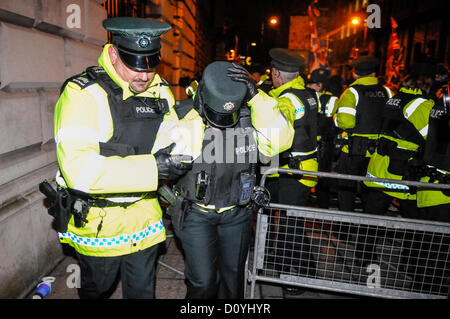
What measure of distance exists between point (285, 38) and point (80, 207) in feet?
141

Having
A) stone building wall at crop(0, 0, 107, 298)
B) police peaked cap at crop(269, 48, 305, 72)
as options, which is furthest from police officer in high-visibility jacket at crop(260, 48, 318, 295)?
stone building wall at crop(0, 0, 107, 298)

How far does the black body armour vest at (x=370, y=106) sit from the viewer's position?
4223 mm

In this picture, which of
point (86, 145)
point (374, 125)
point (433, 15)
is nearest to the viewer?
point (86, 145)

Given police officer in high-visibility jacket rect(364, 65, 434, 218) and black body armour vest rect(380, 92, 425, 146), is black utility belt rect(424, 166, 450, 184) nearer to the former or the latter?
police officer in high-visibility jacket rect(364, 65, 434, 218)

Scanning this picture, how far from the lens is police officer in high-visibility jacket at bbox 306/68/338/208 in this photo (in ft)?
18.3

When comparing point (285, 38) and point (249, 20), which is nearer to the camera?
point (249, 20)

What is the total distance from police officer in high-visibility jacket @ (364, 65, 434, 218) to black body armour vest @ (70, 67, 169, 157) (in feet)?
9.06

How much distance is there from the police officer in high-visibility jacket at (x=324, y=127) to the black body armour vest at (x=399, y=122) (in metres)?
1.62

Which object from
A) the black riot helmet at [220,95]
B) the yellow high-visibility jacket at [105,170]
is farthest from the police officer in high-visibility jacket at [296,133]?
the yellow high-visibility jacket at [105,170]

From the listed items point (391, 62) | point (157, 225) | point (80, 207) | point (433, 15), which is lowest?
point (157, 225)

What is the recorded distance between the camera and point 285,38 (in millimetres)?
40969

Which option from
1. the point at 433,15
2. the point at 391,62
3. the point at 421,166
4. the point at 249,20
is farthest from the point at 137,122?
the point at 249,20

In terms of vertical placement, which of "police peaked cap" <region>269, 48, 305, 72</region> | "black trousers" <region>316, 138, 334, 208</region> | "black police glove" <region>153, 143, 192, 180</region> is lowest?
"black trousers" <region>316, 138, 334, 208</region>

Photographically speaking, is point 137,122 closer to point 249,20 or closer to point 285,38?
point 249,20
